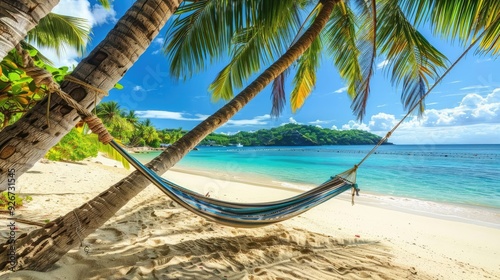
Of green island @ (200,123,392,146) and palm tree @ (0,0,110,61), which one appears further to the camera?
green island @ (200,123,392,146)

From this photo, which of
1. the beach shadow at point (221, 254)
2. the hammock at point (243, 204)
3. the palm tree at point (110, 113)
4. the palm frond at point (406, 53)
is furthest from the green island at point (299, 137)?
the hammock at point (243, 204)

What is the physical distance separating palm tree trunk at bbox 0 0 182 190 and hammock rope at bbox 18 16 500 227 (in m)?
0.03

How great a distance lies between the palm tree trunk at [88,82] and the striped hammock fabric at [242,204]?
177 millimetres

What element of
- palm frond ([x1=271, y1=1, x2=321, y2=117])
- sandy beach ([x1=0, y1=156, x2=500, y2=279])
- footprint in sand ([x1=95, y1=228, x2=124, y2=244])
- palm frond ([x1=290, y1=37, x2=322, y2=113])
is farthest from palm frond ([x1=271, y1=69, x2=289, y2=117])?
footprint in sand ([x1=95, y1=228, x2=124, y2=244])

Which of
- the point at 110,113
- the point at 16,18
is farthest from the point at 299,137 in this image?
the point at 16,18

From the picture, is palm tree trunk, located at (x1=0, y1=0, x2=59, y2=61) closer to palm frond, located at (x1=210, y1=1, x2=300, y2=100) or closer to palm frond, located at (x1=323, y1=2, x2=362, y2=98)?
palm frond, located at (x1=210, y1=1, x2=300, y2=100)

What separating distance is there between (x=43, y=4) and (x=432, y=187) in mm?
9045

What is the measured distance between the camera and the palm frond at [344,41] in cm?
267

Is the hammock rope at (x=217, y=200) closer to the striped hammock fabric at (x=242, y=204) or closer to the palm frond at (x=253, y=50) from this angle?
the striped hammock fabric at (x=242, y=204)

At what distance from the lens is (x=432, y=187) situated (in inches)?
286

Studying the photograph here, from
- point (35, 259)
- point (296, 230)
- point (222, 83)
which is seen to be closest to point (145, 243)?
point (35, 259)

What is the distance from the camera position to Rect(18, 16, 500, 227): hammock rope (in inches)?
24.1

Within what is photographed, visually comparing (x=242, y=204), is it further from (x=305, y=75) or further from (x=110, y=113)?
(x=110, y=113)

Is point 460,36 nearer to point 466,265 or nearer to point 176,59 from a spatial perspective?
point 466,265
